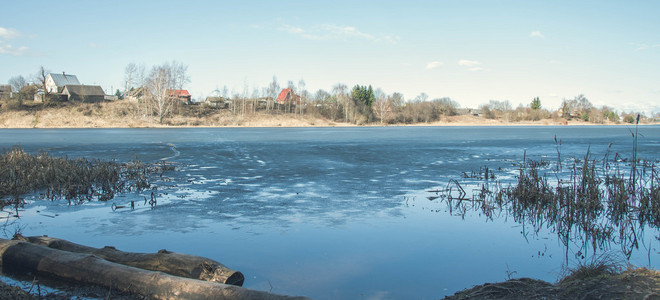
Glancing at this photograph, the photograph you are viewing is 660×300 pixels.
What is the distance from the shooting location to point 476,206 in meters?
12.1

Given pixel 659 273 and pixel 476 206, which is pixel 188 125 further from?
pixel 659 273

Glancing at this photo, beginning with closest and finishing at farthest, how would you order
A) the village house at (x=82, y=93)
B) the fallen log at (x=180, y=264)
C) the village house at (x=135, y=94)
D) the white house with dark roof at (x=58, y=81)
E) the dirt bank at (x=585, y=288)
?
the dirt bank at (x=585, y=288) < the fallen log at (x=180, y=264) < the village house at (x=135, y=94) < the village house at (x=82, y=93) < the white house with dark roof at (x=58, y=81)

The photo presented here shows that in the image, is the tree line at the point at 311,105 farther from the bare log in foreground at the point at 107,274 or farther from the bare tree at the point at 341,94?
the bare log in foreground at the point at 107,274

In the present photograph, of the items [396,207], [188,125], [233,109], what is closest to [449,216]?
[396,207]

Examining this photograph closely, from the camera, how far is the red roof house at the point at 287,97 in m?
125

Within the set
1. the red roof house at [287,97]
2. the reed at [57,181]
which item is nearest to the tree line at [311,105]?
the red roof house at [287,97]

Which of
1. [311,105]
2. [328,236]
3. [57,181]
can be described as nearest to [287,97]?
[311,105]

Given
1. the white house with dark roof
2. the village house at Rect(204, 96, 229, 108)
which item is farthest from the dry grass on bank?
the white house with dark roof

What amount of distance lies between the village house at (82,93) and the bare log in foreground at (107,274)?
10775 centimetres

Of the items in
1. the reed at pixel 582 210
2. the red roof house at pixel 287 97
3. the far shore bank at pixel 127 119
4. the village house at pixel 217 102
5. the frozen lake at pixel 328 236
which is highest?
the red roof house at pixel 287 97

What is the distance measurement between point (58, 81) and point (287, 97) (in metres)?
57.0

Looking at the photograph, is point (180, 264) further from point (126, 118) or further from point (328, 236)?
point (126, 118)

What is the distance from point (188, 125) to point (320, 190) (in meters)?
81.8

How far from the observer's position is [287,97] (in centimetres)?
12775
